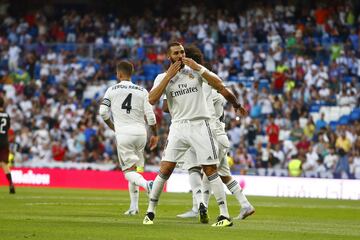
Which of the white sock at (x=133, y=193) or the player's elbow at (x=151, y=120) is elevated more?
the player's elbow at (x=151, y=120)

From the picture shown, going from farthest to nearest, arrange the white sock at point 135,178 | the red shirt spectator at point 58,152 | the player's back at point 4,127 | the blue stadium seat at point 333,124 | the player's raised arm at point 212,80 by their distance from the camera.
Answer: the red shirt spectator at point 58,152 < the blue stadium seat at point 333,124 < the player's back at point 4,127 < the white sock at point 135,178 < the player's raised arm at point 212,80

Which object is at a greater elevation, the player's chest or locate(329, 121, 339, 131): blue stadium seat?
the player's chest

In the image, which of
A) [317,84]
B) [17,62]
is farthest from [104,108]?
[17,62]

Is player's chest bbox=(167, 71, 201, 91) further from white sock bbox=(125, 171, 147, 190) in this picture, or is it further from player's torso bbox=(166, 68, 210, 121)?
white sock bbox=(125, 171, 147, 190)

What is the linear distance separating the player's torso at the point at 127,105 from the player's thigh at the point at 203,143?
119 inches

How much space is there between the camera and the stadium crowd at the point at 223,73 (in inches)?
1270

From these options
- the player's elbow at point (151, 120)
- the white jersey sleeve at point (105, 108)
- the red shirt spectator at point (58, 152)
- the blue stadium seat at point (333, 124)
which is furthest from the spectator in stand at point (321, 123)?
the player's elbow at point (151, 120)

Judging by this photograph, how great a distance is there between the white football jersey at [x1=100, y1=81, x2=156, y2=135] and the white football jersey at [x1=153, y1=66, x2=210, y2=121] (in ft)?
8.92

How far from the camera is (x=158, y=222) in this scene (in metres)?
14.6

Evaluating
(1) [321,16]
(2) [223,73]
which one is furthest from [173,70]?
(1) [321,16]

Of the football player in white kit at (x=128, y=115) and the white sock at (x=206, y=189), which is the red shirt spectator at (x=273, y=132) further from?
the white sock at (x=206, y=189)

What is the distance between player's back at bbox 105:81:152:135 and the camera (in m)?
16.7

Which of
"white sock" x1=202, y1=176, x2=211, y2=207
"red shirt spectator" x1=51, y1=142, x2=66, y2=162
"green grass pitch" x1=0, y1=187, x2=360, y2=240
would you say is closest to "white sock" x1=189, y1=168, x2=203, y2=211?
"green grass pitch" x1=0, y1=187, x2=360, y2=240

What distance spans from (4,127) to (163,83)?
36.2 feet
